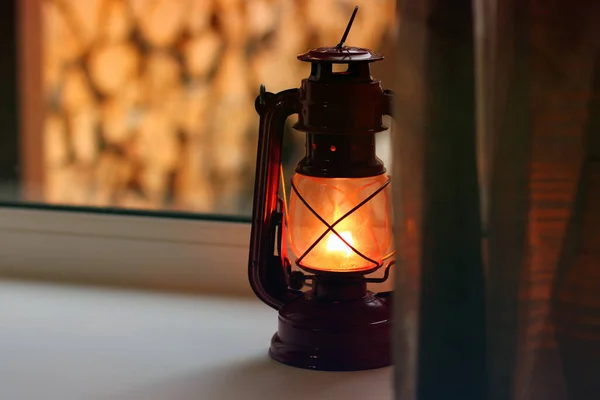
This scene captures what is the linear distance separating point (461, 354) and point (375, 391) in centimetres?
26

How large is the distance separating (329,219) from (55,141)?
68 cm

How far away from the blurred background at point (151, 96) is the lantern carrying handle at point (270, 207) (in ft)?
1.12

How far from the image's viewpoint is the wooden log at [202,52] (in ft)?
5.12

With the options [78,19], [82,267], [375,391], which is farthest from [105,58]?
[375,391]

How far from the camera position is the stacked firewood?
60.6 inches

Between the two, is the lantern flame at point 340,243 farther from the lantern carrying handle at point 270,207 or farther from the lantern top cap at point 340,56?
the lantern top cap at point 340,56

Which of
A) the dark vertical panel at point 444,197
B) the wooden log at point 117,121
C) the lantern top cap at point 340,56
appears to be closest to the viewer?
the dark vertical panel at point 444,197

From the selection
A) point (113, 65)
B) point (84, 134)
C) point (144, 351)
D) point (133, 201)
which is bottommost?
point (144, 351)

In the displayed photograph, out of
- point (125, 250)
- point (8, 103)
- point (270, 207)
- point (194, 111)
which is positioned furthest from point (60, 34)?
point (270, 207)

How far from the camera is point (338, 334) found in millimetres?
1131

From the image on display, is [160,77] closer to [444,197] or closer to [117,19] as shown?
[117,19]

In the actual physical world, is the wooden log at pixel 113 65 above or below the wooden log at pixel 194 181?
above

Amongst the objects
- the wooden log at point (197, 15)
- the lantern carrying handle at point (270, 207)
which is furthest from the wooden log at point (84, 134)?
the lantern carrying handle at point (270, 207)

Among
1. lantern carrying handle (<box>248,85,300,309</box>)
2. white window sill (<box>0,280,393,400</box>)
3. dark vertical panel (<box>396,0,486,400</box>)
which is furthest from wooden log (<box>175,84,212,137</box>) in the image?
dark vertical panel (<box>396,0,486,400</box>)
